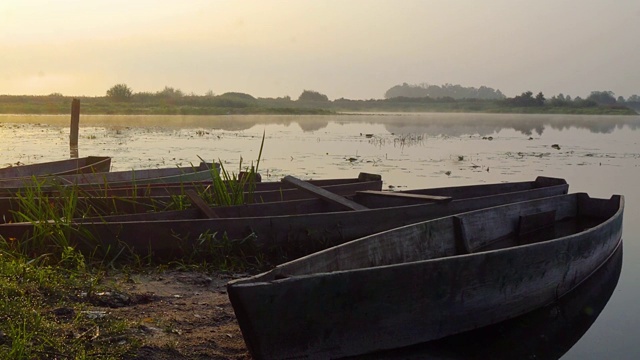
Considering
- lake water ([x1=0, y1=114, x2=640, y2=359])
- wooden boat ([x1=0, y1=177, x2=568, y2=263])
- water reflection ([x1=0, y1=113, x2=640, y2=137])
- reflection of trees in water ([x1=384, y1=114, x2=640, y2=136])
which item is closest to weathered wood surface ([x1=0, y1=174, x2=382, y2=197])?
wooden boat ([x1=0, y1=177, x2=568, y2=263])

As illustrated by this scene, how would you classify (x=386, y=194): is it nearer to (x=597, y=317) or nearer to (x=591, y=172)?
(x=597, y=317)

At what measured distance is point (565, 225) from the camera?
25.8 feet

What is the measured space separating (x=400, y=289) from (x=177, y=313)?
60.4 inches

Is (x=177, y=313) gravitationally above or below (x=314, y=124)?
below

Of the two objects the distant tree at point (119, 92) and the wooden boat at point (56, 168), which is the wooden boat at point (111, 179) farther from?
the distant tree at point (119, 92)

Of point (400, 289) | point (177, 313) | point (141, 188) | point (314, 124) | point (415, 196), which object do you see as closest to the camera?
point (400, 289)

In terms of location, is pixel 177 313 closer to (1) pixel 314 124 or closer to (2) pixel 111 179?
(2) pixel 111 179

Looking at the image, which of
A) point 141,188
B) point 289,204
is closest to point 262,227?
point 289,204

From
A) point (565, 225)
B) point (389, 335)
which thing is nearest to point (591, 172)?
point (565, 225)

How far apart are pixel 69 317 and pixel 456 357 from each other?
255cm

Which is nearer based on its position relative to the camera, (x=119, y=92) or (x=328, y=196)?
(x=328, y=196)

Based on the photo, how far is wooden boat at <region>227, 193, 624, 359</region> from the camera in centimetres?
356

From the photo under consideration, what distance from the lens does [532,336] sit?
506 cm

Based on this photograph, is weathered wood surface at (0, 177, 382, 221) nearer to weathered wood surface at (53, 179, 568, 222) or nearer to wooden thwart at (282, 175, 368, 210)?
weathered wood surface at (53, 179, 568, 222)
